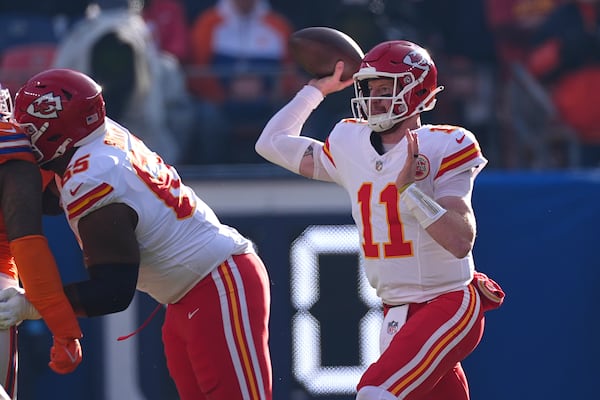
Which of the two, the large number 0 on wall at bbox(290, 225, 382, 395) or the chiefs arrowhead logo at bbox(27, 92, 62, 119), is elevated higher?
the chiefs arrowhead logo at bbox(27, 92, 62, 119)

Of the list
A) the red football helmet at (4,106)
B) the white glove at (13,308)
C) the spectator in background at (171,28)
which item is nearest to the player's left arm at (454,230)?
the white glove at (13,308)

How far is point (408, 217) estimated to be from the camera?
421 cm

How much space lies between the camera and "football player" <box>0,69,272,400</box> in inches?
156

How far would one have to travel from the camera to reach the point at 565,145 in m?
7.92

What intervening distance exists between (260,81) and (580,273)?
8.89 ft

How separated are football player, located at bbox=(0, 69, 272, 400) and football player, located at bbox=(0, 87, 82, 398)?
0.05 meters

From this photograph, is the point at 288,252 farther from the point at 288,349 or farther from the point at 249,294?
the point at 249,294

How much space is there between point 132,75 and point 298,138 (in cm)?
284

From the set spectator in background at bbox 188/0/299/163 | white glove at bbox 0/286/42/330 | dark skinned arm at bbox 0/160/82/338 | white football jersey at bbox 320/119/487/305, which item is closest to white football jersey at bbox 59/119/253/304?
dark skinned arm at bbox 0/160/82/338

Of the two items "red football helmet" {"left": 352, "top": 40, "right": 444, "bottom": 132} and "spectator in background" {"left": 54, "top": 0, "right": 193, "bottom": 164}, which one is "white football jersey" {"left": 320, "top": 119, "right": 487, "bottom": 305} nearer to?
"red football helmet" {"left": 352, "top": 40, "right": 444, "bottom": 132}

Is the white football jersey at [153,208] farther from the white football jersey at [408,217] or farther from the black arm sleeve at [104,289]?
the white football jersey at [408,217]

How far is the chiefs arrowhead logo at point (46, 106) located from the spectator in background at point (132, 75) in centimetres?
307

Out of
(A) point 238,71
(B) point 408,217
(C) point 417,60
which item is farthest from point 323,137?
(B) point 408,217

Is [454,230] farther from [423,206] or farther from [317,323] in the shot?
[317,323]
